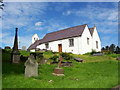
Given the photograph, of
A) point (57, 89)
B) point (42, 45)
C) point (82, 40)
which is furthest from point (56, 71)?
point (42, 45)

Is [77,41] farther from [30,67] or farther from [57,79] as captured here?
[30,67]

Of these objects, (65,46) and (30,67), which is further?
(65,46)

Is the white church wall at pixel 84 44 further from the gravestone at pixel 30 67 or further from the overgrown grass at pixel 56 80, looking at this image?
the gravestone at pixel 30 67

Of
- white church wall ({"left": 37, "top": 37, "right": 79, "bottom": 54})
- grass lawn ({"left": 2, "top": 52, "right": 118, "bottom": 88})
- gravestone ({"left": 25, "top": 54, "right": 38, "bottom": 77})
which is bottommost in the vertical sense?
grass lawn ({"left": 2, "top": 52, "right": 118, "bottom": 88})

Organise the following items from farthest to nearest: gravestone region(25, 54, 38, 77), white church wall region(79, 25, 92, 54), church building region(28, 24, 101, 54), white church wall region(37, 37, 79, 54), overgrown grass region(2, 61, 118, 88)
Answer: white church wall region(37, 37, 79, 54) < church building region(28, 24, 101, 54) < white church wall region(79, 25, 92, 54) < gravestone region(25, 54, 38, 77) < overgrown grass region(2, 61, 118, 88)

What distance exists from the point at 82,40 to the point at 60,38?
625 cm

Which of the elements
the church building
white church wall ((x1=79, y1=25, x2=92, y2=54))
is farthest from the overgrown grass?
the church building

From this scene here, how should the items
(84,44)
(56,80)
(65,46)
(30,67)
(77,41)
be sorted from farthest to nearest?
(65,46), (84,44), (77,41), (30,67), (56,80)

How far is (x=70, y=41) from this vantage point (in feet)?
97.9

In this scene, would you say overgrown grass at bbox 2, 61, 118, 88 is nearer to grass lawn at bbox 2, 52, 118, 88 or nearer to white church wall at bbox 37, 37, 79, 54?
grass lawn at bbox 2, 52, 118, 88

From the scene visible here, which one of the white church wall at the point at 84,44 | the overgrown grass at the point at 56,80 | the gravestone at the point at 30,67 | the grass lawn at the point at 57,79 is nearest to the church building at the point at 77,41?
the white church wall at the point at 84,44

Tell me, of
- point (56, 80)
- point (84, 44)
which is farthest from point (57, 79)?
point (84, 44)

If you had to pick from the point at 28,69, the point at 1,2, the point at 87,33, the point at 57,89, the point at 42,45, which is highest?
the point at 1,2

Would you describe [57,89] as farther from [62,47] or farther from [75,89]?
[62,47]
